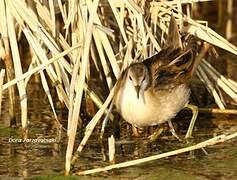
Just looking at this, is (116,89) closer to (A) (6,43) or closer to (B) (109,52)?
(B) (109,52)

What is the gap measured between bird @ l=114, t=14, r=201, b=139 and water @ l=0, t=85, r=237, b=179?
0.69 ft

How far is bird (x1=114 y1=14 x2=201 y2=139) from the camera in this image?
19.1 feet

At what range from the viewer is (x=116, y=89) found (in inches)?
234

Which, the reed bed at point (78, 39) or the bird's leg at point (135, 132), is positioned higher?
the reed bed at point (78, 39)

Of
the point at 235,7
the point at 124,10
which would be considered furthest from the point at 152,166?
the point at 235,7

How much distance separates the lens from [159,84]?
19.9 ft

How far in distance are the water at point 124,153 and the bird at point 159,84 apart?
212mm

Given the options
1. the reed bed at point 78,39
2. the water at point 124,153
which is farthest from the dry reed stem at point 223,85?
the water at point 124,153

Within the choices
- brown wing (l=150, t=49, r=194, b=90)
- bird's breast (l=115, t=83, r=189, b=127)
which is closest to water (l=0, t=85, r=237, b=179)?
bird's breast (l=115, t=83, r=189, b=127)

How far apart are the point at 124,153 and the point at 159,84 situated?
2.02 ft

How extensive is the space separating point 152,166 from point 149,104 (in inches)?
21.9

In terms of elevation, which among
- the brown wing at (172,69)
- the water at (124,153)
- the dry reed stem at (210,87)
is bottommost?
the water at (124,153)

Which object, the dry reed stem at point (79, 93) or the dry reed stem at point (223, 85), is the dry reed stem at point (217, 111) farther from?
the dry reed stem at point (79, 93)

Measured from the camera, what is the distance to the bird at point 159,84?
584 cm
